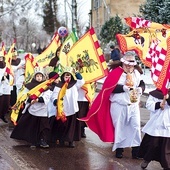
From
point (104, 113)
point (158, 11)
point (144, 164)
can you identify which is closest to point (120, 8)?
point (158, 11)

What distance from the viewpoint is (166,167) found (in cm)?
612

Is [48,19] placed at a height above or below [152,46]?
above

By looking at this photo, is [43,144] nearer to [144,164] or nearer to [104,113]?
[104,113]

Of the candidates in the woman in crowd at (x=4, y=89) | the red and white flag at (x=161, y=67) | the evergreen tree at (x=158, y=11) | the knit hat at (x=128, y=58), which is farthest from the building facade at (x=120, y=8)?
the red and white flag at (x=161, y=67)

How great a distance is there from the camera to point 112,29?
30797mm

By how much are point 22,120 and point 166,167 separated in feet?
9.86

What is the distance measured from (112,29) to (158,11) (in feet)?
30.0

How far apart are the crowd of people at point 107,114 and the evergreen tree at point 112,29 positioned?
73.0 ft

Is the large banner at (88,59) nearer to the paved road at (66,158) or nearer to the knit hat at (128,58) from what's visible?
the paved road at (66,158)

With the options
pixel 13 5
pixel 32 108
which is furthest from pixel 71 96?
pixel 13 5

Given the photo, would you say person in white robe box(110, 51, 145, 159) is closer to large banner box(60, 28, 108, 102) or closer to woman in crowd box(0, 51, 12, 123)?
large banner box(60, 28, 108, 102)

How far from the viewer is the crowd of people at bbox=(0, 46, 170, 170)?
20.7 ft

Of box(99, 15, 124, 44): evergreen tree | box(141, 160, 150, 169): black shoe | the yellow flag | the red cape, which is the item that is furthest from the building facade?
box(141, 160, 150, 169): black shoe

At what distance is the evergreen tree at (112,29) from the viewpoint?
101 ft
